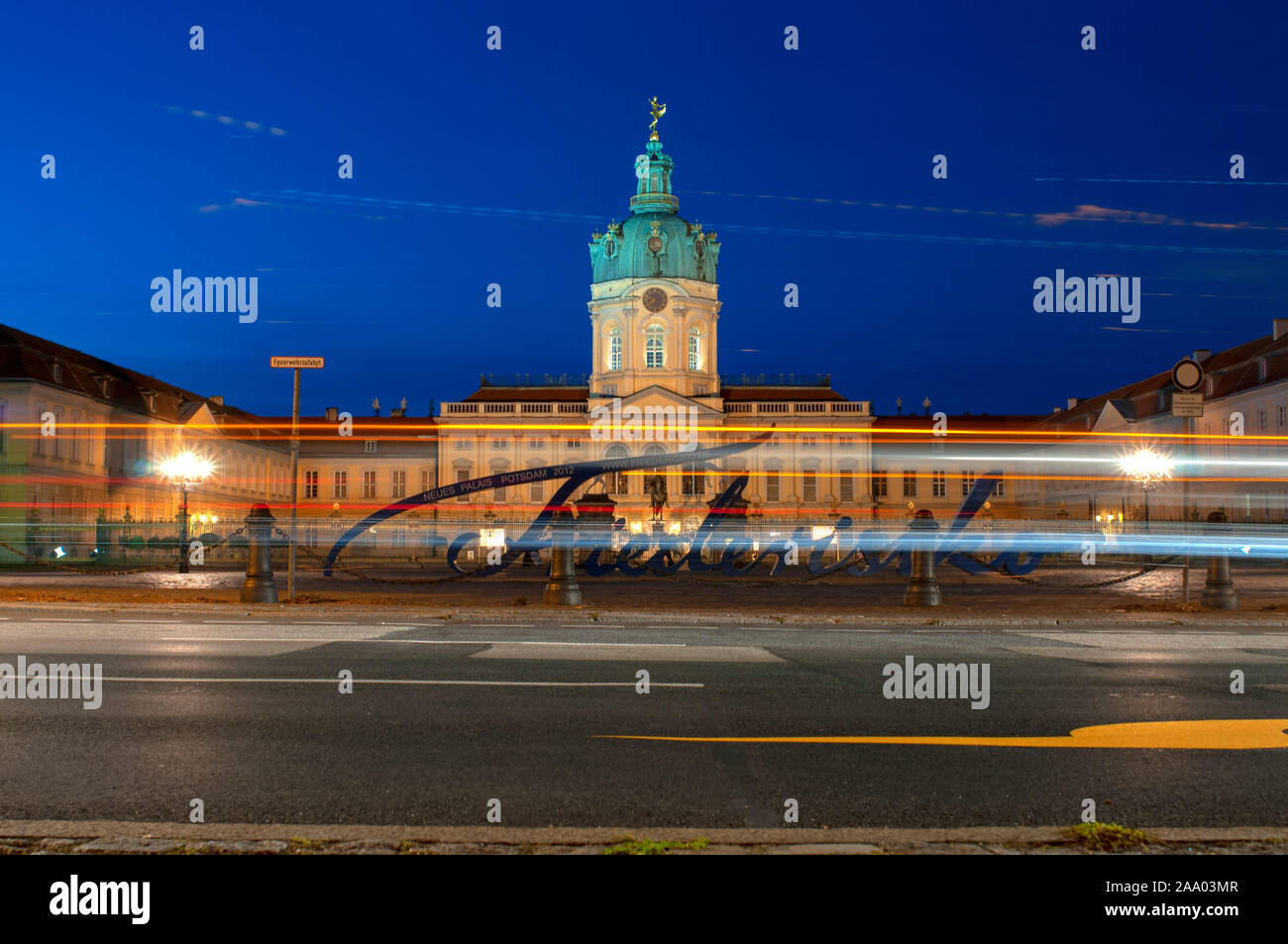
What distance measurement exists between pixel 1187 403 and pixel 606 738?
561 inches

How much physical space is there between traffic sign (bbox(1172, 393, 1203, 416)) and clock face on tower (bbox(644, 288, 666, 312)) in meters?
80.3

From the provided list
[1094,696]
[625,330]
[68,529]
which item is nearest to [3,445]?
[68,529]

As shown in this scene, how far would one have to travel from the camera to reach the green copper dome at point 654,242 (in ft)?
319

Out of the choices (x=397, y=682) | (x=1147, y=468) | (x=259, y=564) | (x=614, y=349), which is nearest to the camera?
(x=397, y=682)

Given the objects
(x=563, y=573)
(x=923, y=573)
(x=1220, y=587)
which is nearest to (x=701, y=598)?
(x=563, y=573)

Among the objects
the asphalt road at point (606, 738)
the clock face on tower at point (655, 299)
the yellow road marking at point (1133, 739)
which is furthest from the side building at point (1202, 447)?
the yellow road marking at point (1133, 739)

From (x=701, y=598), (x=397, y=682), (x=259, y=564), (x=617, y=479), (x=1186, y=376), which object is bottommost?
(x=701, y=598)

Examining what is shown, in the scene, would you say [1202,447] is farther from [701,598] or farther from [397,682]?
[397,682]

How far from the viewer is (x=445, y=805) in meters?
5.21

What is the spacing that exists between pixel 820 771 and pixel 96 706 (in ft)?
17.3

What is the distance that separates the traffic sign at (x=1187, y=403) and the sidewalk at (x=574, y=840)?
46.9 feet

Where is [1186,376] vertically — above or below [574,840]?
above

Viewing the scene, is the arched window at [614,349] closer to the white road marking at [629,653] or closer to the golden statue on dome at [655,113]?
the golden statue on dome at [655,113]

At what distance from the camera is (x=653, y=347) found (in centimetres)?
9806
